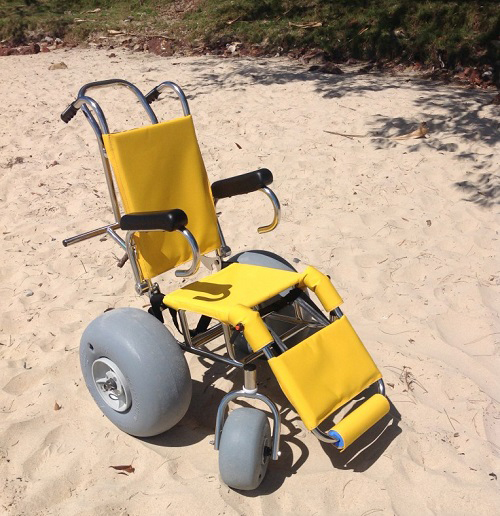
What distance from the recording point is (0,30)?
10180 mm

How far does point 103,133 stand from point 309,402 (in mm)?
1518

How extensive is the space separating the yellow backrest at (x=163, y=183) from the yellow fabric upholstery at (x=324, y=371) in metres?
0.88

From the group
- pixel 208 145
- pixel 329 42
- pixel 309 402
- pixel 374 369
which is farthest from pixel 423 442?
pixel 329 42

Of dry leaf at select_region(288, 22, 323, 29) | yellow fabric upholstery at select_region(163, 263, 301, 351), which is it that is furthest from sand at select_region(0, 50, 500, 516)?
dry leaf at select_region(288, 22, 323, 29)

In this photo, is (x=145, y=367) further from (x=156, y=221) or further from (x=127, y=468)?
(x=156, y=221)

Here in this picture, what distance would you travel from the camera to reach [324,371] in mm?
2752

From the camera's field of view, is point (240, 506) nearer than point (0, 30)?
Yes

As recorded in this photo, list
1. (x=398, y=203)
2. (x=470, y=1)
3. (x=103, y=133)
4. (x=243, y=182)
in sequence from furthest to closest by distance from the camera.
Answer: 1. (x=470, y=1)
2. (x=398, y=203)
3. (x=243, y=182)
4. (x=103, y=133)

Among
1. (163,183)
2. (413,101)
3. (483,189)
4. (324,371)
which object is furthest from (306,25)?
(324,371)

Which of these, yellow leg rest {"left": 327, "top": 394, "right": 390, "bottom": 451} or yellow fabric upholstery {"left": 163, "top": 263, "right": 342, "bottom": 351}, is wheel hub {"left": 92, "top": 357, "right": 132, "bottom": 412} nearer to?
yellow fabric upholstery {"left": 163, "top": 263, "right": 342, "bottom": 351}

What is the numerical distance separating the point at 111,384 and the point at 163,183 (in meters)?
0.99

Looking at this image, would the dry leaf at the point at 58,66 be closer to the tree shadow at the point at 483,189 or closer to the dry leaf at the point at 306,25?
the dry leaf at the point at 306,25

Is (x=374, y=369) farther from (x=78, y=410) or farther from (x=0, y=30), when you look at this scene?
(x=0, y=30)

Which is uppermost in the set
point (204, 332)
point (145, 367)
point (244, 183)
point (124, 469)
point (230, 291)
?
point (244, 183)
